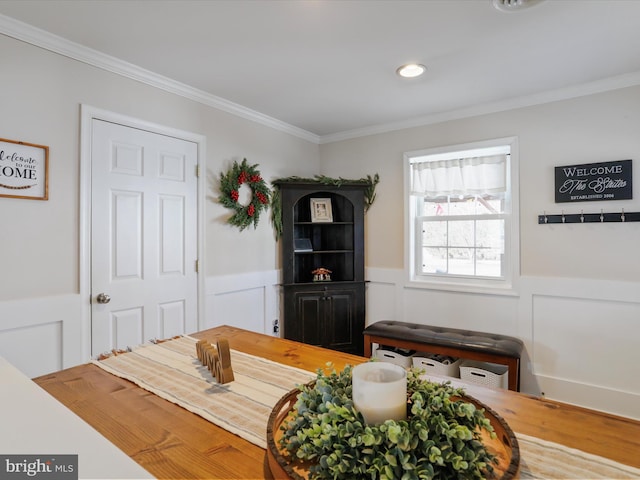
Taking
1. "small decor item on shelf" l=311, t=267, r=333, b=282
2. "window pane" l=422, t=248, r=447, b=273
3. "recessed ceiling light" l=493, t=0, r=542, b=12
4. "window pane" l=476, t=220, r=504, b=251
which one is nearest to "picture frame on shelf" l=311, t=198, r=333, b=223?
"small decor item on shelf" l=311, t=267, r=333, b=282

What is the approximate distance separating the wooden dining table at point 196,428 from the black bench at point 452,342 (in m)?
1.86

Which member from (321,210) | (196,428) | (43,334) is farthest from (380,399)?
(321,210)

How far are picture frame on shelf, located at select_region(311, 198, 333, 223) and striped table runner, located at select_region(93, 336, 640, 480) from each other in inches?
96.5

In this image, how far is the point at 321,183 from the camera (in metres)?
3.59

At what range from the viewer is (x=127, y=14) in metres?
1.80

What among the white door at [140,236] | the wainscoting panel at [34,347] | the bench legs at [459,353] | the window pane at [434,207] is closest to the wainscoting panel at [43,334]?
the wainscoting panel at [34,347]

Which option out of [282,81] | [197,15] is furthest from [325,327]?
[197,15]

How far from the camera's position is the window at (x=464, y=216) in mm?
3102

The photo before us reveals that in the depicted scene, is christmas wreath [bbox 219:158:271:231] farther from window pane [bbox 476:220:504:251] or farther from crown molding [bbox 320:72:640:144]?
window pane [bbox 476:220:504:251]

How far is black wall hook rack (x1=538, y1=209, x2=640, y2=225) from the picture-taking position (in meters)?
2.53

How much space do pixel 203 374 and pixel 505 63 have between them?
256 cm

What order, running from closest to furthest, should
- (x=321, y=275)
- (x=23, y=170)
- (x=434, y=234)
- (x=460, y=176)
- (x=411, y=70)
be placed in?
1. (x=23, y=170)
2. (x=411, y=70)
3. (x=460, y=176)
4. (x=434, y=234)
5. (x=321, y=275)

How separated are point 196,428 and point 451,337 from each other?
2.50 m

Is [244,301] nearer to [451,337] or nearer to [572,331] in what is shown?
[451,337]
